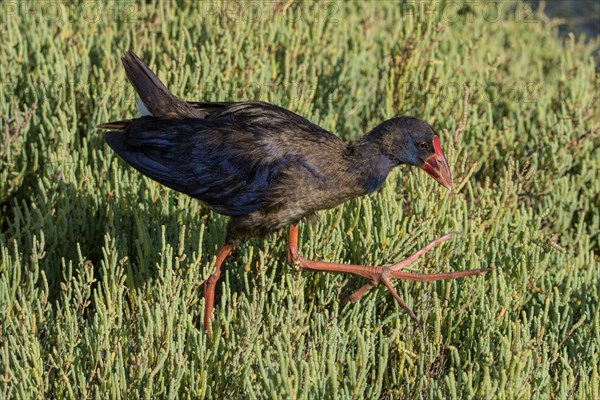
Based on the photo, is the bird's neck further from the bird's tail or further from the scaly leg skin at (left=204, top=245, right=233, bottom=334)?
the bird's tail

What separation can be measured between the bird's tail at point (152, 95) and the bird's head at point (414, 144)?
2.90 ft

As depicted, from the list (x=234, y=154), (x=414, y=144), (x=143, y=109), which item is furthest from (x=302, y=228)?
(x=143, y=109)

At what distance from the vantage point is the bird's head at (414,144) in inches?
144

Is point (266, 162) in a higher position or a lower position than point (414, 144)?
lower

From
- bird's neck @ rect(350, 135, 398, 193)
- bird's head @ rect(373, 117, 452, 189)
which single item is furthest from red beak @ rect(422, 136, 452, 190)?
bird's neck @ rect(350, 135, 398, 193)

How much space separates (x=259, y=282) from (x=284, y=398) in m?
1.10

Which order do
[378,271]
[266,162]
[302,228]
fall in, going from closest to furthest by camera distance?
[266,162] → [378,271] → [302,228]

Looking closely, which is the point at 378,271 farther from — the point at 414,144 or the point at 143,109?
the point at 143,109

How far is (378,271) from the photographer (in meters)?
3.78

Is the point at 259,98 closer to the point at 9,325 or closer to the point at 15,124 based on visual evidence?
the point at 15,124

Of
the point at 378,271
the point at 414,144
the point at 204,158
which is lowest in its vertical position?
the point at 378,271

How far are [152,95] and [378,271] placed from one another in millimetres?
1243

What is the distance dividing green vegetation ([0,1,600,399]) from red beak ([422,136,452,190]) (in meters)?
0.38

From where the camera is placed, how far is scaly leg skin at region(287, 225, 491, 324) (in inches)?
147
